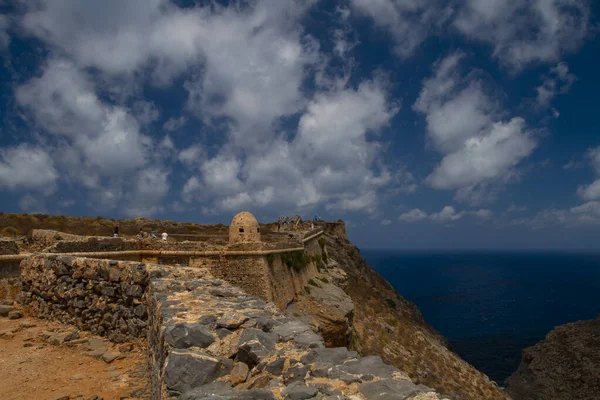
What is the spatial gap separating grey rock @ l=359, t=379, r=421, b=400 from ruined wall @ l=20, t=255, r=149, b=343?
4.70 metres

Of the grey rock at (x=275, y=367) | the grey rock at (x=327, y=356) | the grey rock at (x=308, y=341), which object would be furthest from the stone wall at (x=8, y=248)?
the grey rock at (x=327, y=356)

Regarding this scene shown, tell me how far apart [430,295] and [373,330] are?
84.1 m

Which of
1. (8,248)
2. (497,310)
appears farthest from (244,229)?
(497,310)

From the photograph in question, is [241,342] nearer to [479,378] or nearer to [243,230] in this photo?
[243,230]

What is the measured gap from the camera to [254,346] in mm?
3684

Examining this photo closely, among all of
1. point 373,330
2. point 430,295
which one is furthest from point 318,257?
point 430,295

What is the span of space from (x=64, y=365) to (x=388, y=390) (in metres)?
5.61

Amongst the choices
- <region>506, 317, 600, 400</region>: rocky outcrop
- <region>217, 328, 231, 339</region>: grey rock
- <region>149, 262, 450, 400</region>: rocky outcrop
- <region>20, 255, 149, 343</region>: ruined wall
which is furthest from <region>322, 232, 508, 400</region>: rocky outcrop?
<region>217, 328, 231, 339</region>: grey rock

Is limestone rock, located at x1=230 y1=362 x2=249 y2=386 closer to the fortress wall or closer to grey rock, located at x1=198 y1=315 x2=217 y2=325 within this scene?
grey rock, located at x1=198 y1=315 x2=217 y2=325

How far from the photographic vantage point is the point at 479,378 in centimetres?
2803

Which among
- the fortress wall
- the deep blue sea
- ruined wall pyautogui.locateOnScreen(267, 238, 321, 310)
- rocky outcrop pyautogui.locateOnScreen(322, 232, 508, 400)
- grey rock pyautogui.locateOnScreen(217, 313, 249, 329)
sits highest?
the fortress wall

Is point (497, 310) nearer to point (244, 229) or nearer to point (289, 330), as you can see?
point (244, 229)

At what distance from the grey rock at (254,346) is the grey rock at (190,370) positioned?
0.67ft

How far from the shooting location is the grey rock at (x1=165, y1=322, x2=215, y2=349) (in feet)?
12.5
